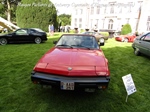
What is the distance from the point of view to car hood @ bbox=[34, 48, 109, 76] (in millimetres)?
2670

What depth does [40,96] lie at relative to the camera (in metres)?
3.21

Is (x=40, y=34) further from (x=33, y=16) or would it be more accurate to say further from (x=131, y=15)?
(x=131, y=15)

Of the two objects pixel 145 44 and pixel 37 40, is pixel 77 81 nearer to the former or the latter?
pixel 145 44

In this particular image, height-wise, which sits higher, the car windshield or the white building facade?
the white building facade

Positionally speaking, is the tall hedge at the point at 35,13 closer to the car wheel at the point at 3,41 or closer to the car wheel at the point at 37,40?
the car wheel at the point at 37,40

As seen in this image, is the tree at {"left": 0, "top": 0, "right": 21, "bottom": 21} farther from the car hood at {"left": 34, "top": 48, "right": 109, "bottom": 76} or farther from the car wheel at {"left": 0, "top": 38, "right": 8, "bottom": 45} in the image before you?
the car hood at {"left": 34, "top": 48, "right": 109, "bottom": 76}

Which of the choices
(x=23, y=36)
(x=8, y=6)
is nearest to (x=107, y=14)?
(x=8, y=6)

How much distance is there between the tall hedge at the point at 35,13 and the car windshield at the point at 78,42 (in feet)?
66.4

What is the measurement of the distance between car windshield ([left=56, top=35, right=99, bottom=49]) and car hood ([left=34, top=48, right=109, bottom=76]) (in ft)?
2.49

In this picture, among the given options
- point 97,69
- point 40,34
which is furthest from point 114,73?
point 40,34

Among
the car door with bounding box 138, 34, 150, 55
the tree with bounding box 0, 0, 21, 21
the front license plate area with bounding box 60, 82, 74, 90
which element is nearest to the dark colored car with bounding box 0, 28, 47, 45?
the car door with bounding box 138, 34, 150, 55

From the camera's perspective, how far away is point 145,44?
661cm

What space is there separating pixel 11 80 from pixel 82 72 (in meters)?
2.49

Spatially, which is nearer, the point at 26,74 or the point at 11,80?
the point at 11,80
